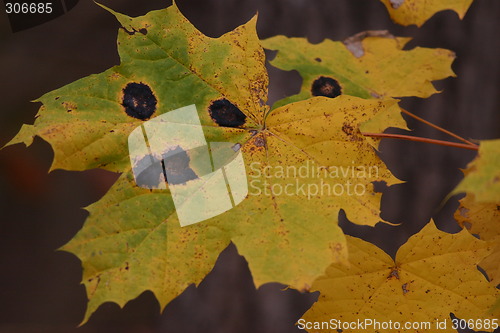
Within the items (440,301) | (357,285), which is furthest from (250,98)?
(440,301)

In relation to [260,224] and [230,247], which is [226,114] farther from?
[230,247]

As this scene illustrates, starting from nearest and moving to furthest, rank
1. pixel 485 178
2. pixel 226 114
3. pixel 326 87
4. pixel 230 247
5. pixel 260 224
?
1. pixel 485 178
2. pixel 260 224
3. pixel 226 114
4. pixel 326 87
5. pixel 230 247

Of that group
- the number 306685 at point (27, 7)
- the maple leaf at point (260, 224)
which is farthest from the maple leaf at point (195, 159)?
the number 306685 at point (27, 7)

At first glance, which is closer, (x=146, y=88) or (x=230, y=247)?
(x=146, y=88)

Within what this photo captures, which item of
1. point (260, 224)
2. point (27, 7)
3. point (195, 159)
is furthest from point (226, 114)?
point (27, 7)

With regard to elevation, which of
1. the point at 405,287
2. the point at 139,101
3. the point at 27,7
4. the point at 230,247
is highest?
the point at 139,101

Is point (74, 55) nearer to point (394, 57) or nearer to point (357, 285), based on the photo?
point (394, 57)

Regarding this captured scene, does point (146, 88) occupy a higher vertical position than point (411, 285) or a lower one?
higher
